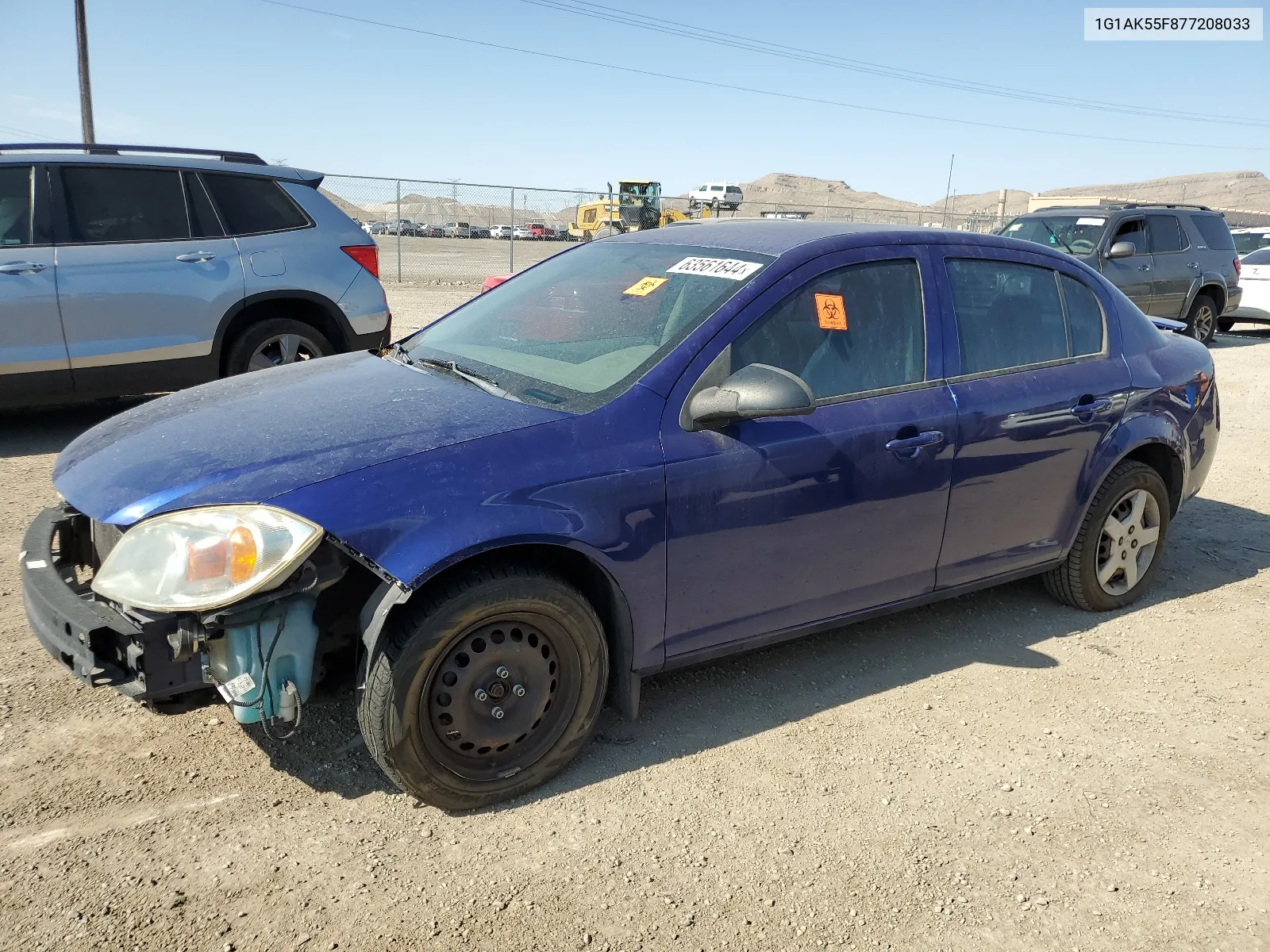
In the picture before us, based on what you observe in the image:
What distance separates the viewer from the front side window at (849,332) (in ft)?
11.0

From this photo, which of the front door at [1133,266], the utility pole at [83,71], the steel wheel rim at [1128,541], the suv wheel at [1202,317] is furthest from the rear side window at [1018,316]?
the utility pole at [83,71]

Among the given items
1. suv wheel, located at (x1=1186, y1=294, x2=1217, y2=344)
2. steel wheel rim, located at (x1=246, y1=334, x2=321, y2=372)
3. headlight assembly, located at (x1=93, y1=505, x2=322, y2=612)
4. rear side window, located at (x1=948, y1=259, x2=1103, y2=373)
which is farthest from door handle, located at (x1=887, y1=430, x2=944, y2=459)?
suv wheel, located at (x1=1186, y1=294, x2=1217, y2=344)

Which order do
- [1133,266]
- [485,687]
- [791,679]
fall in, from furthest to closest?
1. [1133,266]
2. [791,679]
3. [485,687]

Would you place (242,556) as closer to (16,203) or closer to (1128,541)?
(1128,541)

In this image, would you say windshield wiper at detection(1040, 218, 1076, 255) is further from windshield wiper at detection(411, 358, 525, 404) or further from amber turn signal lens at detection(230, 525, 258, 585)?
amber turn signal lens at detection(230, 525, 258, 585)

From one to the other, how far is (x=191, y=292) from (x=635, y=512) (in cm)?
502

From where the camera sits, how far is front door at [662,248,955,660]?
3133 mm

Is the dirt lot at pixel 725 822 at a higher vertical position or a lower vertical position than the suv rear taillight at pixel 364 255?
lower

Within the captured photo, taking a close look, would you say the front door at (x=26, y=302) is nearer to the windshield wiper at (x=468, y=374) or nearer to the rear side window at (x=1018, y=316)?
the windshield wiper at (x=468, y=374)

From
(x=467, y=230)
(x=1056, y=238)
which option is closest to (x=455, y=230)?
(x=467, y=230)

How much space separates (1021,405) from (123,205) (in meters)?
5.97

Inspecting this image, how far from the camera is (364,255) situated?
7.54 metres

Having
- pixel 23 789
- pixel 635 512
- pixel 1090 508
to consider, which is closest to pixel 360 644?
pixel 635 512

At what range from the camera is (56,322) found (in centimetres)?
636
